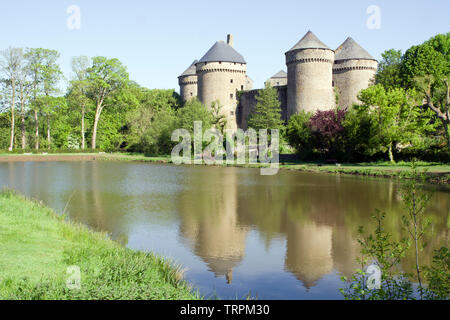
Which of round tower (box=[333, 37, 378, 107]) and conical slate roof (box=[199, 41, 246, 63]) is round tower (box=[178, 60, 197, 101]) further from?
round tower (box=[333, 37, 378, 107])

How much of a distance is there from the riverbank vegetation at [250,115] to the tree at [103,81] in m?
0.10

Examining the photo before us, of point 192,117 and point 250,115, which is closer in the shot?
point 192,117

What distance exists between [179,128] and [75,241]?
32.4 m

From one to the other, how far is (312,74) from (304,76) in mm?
721

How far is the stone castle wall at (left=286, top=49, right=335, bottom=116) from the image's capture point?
128 ft

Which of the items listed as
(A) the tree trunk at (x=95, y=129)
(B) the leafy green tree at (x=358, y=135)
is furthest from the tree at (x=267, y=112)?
(A) the tree trunk at (x=95, y=129)

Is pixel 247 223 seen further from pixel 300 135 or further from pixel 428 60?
pixel 428 60

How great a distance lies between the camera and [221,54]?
4588 cm

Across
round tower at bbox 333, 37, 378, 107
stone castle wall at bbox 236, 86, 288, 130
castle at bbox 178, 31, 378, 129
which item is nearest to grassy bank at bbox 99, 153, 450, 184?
castle at bbox 178, 31, 378, 129

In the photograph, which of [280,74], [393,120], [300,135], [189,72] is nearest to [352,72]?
[300,135]

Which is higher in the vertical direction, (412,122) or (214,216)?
(412,122)

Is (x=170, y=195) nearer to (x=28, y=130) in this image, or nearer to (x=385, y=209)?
(x=385, y=209)
